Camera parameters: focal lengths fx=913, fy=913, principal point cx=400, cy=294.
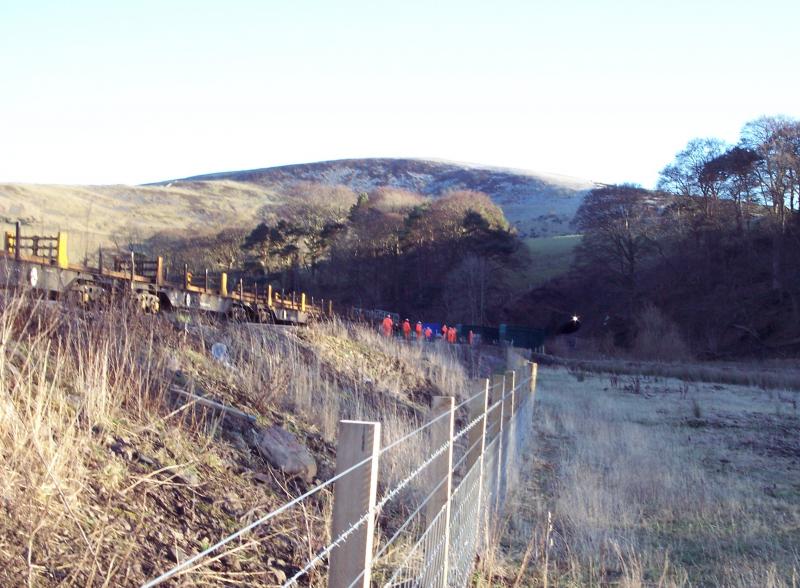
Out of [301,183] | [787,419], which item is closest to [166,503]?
[787,419]

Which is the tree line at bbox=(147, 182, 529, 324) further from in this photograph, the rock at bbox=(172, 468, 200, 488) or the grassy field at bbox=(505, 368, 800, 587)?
the rock at bbox=(172, 468, 200, 488)

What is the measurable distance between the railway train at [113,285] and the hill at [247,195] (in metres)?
39.8

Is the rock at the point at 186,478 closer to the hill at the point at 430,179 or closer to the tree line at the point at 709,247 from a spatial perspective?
the tree line at the point at 709,247

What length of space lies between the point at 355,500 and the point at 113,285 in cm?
956

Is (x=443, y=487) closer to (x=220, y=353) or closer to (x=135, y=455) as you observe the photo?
(x=135, y=455)

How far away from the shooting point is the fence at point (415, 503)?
9.61 ft

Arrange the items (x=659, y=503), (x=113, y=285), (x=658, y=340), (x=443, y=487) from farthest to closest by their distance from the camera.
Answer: (x=658, y=340)
(x=113, y=285)
(x=659, y=503)
(x=443, y=487)

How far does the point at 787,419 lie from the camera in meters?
17.8

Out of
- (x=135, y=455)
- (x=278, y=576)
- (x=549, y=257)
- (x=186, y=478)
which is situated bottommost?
(x=278, y=576)

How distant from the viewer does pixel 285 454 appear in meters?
7.16

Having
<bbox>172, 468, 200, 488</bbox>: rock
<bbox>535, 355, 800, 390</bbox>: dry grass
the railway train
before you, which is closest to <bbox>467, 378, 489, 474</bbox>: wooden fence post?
<bbox>172, 468, 200, 488</bbox>: rock

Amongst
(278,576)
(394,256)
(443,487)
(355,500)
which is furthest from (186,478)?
(394,256)

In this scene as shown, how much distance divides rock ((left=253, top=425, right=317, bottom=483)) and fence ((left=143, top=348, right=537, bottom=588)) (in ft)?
1.11

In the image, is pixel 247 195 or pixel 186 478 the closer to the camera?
pixel 186 478
